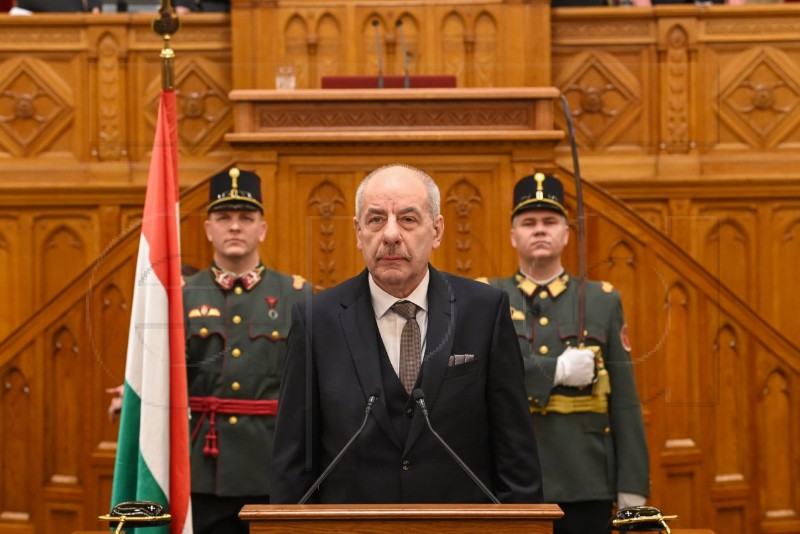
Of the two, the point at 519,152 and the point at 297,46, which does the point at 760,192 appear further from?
the point at 297,46

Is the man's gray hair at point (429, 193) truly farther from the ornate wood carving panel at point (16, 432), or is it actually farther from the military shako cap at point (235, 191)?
the ornate wood carving panel at point (16, 432)

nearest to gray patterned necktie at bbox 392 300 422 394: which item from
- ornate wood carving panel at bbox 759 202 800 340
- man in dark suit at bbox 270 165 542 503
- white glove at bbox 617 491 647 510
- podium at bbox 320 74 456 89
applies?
man in dark suit at bbox 270 165 542 503

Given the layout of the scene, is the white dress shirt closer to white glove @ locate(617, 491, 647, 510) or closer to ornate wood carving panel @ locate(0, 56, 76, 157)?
white glove @ locate(617, 491, 647, 510)

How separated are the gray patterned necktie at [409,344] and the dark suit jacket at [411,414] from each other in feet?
0.13

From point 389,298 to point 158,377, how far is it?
1.35 m

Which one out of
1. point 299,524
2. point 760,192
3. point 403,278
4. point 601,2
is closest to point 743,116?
point 760,192

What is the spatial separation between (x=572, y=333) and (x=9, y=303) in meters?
2.98

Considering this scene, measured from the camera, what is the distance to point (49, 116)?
586cm

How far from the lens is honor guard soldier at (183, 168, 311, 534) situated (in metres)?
4.03

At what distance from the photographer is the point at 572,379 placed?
3875mm

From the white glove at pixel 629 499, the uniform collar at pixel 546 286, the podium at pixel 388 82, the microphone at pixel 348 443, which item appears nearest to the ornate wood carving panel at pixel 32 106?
the podium at pixel 388 82

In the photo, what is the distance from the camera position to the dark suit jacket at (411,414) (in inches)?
100

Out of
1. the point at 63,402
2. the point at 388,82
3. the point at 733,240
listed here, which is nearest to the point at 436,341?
the point at 388,82

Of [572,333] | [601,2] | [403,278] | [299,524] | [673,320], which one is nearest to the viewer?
[299,524]
